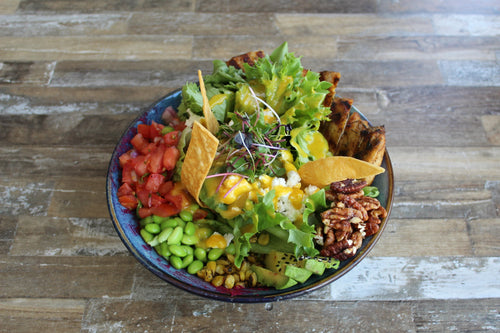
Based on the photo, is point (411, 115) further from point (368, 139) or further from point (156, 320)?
point (156, 320)

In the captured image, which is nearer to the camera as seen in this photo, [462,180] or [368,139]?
[368,139]

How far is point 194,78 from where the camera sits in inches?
126

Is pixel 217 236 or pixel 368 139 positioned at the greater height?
pixel 368 139

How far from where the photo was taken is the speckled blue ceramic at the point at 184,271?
1.86 meters

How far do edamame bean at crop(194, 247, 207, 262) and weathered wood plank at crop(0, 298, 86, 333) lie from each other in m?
0.76

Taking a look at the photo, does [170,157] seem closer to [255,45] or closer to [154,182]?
[154,182]

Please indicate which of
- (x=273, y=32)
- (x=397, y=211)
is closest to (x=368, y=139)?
(x=397, y=211)

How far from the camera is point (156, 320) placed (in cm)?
223

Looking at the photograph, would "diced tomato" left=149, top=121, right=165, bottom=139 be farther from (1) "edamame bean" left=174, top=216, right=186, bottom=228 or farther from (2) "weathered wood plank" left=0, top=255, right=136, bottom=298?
(2) "weathered wood plank" left=0, top=255, right=136, bottom=298

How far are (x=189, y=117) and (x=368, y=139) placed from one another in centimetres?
101

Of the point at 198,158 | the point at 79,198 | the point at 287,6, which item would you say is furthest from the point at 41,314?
the point at 287,6

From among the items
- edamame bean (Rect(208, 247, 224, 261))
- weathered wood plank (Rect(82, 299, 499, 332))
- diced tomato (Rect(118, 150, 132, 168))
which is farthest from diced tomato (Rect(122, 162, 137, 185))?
weathered wood plank (Rect(82, 299, 499, 332))

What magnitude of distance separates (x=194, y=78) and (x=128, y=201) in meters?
1.40

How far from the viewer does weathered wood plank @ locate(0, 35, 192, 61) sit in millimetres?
3346
